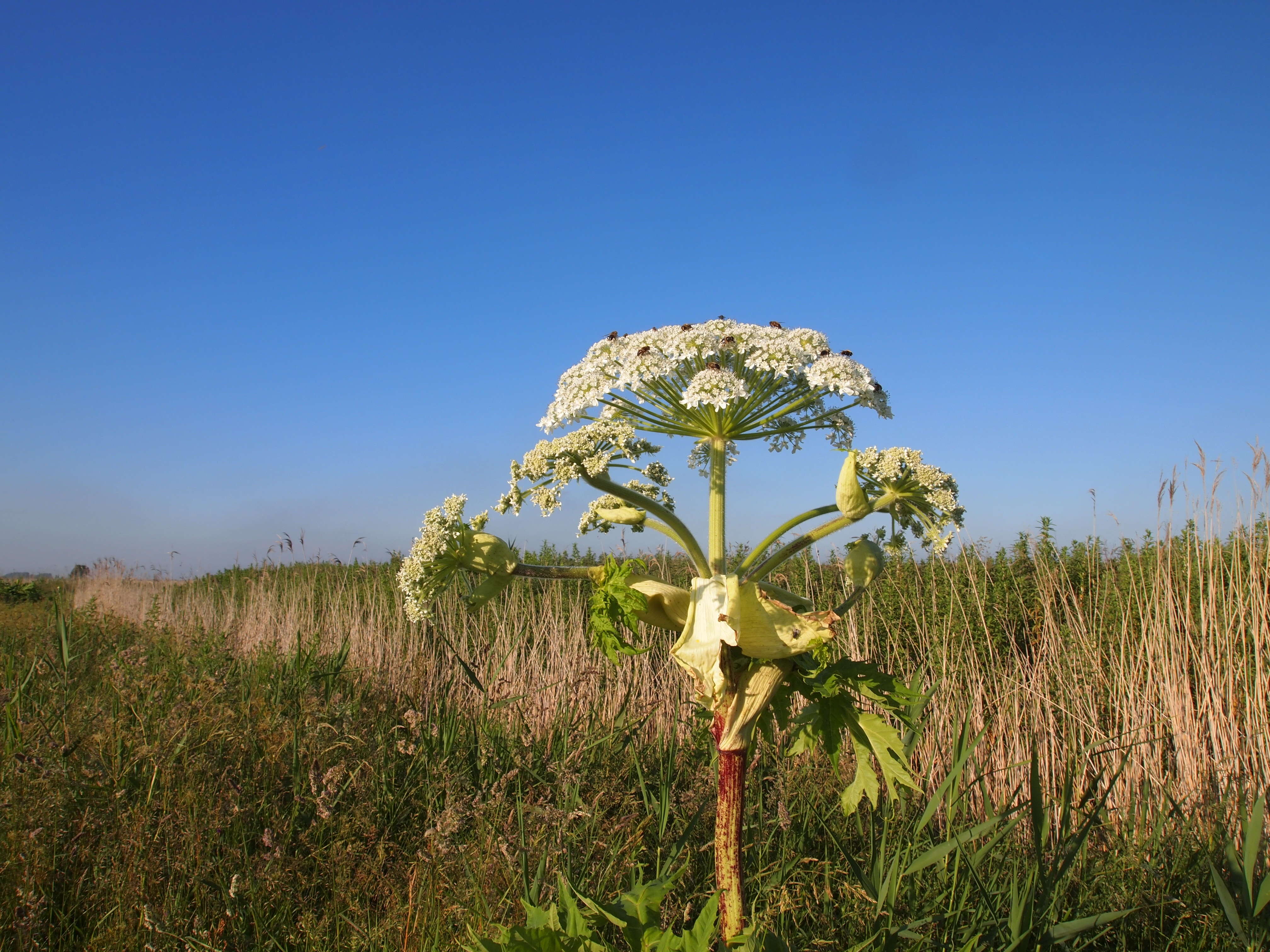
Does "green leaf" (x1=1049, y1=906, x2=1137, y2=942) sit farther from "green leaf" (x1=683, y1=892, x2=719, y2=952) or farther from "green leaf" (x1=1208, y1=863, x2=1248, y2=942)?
"green leaf" (x1=683, y1=892, x2=719, y2=952)

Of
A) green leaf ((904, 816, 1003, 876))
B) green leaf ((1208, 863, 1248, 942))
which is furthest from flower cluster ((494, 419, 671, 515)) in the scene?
green leaf ((1208, 863, 1248, 942))

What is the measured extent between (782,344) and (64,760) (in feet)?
14.0

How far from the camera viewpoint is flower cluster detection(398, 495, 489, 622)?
177 cm

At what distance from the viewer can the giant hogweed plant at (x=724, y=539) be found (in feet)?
5.32

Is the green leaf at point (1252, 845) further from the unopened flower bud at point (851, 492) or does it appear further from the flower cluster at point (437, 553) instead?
the flower cluster at point (437, 553)

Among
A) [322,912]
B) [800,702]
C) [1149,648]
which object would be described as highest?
[1149,648]

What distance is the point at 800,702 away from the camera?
5.04m

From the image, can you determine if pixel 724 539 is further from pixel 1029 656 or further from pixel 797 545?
pixel 1029 656

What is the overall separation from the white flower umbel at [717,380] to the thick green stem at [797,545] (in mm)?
300

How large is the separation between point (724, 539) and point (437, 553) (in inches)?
27.4

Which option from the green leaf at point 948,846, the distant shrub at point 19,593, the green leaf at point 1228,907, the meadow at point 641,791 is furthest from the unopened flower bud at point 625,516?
the distant shrub at point 19,593

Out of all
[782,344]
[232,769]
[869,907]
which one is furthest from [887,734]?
[232,769]

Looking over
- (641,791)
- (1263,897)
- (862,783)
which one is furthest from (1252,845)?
(641,791)

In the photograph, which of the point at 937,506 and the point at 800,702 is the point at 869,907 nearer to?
the point at 937,506
